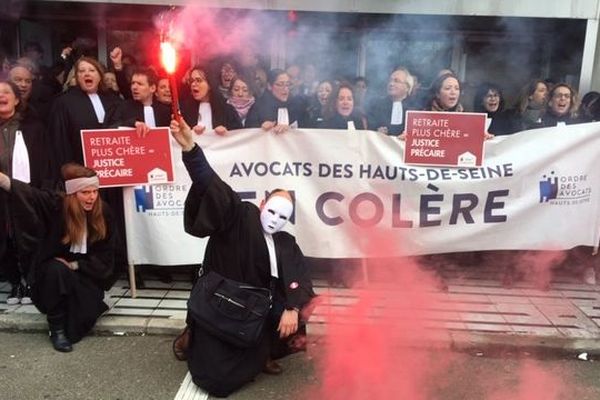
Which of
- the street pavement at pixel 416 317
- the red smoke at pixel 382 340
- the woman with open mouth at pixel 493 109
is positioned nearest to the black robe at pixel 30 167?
the street pavement at pixel 416 317

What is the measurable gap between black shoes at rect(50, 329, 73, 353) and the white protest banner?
886 millimetres

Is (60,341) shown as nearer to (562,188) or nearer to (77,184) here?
(77,184)

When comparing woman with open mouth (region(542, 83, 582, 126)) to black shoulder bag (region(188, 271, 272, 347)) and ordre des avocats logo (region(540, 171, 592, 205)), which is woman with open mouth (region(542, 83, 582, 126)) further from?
black shoulder bag (region(188, 271, 272, 347))

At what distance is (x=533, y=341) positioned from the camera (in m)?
3.75

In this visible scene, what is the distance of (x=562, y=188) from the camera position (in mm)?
4504

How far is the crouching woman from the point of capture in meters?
3.62

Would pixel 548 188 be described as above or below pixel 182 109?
below

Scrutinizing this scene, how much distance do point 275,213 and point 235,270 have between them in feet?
1.21

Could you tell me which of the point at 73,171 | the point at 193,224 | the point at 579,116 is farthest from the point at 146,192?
the point at 579,116

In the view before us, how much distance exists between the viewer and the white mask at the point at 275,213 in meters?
3.17

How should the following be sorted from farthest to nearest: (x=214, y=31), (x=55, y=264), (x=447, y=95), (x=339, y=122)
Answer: (x=214, y=31) → (x=339, y=122) → (x=447, y=95) → (x=55, y=264)

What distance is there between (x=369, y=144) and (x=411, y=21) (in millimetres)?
2675

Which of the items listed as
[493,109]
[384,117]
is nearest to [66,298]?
[384,117]

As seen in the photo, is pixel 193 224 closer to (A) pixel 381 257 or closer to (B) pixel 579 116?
(A) pixel 381 257
